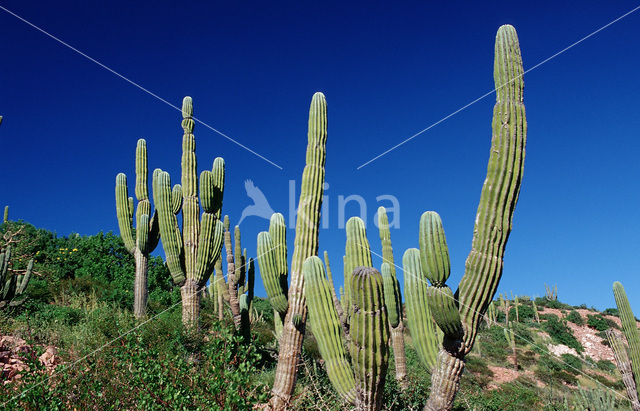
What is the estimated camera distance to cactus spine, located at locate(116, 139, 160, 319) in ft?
32.2

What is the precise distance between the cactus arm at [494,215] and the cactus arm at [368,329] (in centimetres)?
76

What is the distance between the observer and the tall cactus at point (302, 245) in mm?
5934

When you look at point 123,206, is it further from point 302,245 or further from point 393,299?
point 393,299

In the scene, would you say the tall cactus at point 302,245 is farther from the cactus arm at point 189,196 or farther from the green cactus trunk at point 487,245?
the cactus arm at point 189,196

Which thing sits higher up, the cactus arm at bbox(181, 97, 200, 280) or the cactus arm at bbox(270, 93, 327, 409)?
the cactus arm at bbox(181, 97, 200, 280)

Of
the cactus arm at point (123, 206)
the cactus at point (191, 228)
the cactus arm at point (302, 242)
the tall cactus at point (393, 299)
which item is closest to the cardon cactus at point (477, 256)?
the cactus arm at point (302, 242)

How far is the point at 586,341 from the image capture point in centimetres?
2295

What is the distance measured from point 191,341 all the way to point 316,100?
14.6ft

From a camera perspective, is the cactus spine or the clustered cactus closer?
the clustered cactus

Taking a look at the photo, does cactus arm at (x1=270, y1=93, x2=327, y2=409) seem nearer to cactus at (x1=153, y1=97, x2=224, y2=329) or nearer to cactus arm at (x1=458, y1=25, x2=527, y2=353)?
cactus arm at (x1=458, y1=25, x2=527, y2=353)

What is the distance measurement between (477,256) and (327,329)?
184 cm

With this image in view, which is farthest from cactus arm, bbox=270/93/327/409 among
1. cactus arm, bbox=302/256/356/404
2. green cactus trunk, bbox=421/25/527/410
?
green cactus trunk, bbox=421/25/527/410

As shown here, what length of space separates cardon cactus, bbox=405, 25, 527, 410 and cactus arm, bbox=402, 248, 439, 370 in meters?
0.33

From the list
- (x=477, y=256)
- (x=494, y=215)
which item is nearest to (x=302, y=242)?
(x=477, y=256)
